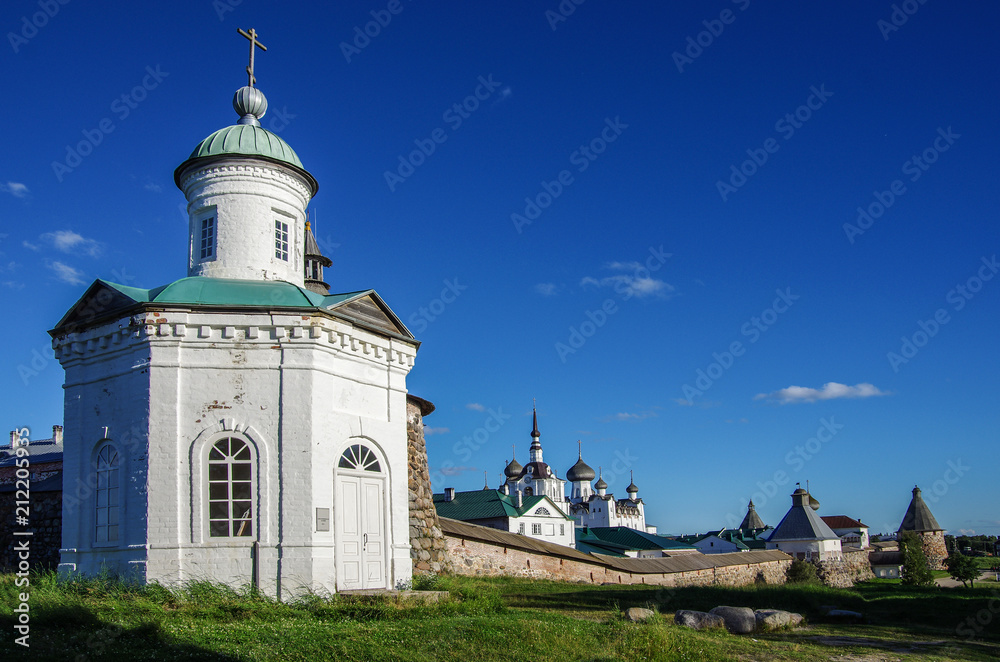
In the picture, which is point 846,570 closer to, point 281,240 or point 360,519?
point 360,519

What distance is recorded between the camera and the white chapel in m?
11.0

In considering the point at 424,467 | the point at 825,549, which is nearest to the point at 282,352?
the point at 424,467

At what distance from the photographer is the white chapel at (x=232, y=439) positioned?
11008 millimetres

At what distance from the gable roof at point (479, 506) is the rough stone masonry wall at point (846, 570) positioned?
66.0ft

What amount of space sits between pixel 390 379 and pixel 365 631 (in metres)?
5.32

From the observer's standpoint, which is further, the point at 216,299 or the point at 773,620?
the point at 773,620

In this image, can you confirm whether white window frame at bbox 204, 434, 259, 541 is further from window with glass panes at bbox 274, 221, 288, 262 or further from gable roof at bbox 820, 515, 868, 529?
gable roof at bbox 820, 515, 868, 529

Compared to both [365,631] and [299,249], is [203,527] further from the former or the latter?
[299,249]

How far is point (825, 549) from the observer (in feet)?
181

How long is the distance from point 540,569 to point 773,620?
1742cm

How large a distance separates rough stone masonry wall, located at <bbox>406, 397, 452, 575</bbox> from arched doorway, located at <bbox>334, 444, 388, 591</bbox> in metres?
4.20

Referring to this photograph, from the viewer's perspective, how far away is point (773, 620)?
12742 millimetres

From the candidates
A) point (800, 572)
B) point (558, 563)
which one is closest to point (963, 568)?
point (800, 572)

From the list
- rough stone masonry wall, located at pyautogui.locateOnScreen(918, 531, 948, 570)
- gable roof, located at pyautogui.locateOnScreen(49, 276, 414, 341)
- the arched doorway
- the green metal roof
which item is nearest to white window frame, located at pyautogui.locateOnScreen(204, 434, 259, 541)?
the arched doorway
